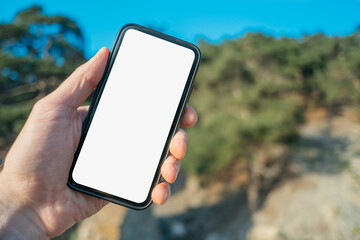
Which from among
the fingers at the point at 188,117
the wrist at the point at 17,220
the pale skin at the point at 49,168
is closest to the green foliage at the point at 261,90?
the fingers at the point at 188,117

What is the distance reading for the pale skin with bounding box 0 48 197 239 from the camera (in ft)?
4.59

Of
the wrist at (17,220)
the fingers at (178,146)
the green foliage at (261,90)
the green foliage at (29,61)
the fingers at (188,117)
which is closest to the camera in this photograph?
the wrist at (17,220)

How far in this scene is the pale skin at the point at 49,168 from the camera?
140cm

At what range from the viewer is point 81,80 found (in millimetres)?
1524

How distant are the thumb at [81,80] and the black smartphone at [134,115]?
48 mm

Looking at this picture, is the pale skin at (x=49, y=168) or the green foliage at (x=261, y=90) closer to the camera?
the pale skin at (x=49, y=168)

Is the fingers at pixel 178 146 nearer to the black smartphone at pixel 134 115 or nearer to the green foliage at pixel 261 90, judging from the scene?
the black smartphone at pixel 134 115

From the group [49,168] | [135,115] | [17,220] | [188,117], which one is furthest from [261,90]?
[17,220]

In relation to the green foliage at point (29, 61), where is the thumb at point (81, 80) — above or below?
above

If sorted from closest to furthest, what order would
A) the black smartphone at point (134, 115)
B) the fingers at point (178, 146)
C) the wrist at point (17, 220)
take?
the wrist at point (17, 220) < the black smartphone at point (134, 115) < the fingers at point (178, 146)

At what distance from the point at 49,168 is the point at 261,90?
9805 mm

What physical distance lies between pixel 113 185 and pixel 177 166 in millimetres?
401

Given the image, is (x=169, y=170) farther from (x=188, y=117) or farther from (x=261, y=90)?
(x=261, y=90)

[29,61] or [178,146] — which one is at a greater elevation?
[178,146]
